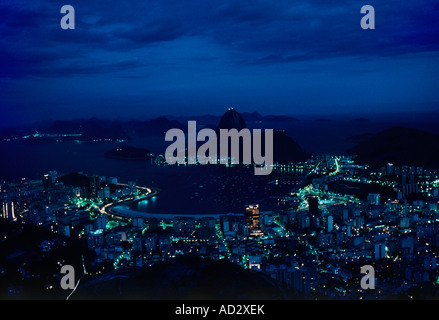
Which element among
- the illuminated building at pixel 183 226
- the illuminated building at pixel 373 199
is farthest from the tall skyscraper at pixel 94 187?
the illuminated building at pixel 373 199

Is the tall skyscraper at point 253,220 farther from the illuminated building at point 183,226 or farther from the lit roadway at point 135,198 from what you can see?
the lit roadway at point 135,198

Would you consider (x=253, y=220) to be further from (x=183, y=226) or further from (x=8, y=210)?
(x=8, y=210)

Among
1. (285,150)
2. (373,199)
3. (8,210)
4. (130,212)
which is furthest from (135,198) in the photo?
(285,150)

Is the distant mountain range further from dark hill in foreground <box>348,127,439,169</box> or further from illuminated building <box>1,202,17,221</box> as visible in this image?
illuminated building <box>1,202,17,221</box>

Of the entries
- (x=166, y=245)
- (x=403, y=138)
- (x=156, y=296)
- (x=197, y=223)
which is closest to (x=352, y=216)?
(x=197, y=223)
